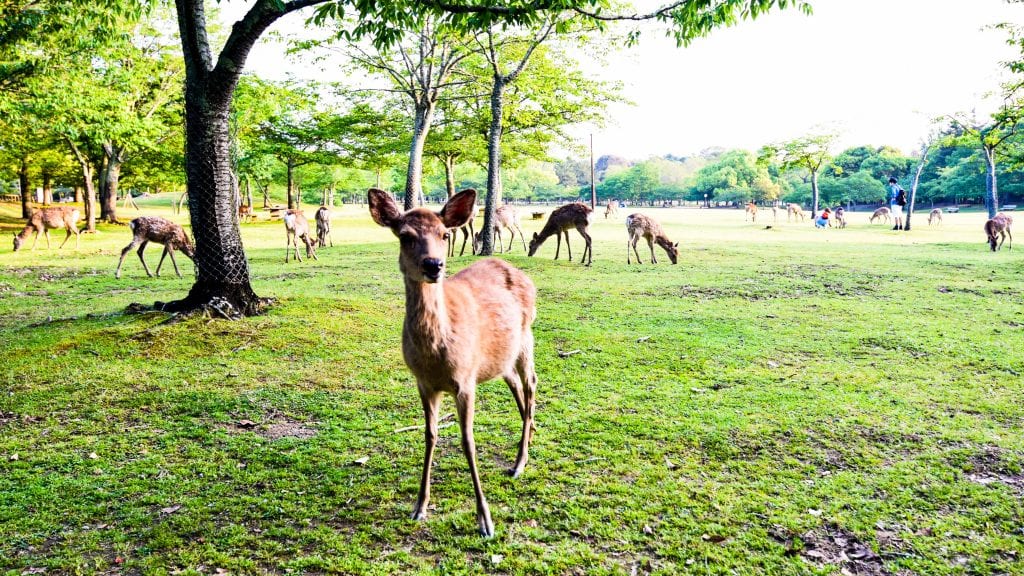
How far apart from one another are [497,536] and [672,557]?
0.84 meters

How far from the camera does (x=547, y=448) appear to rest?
391 cm

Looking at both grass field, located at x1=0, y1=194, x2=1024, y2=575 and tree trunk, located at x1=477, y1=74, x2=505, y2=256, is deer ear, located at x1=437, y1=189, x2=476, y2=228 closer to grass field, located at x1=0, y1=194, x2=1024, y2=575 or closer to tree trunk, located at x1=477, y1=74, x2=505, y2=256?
grass field, located at x1=0, y1=194, x2=1024, y2=575

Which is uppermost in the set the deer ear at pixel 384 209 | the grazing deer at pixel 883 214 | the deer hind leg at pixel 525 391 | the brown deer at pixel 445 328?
the grazing deer at pixel 883 214

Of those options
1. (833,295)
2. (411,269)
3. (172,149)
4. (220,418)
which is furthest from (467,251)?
(172,149)

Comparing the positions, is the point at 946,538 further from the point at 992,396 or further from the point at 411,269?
the point at 411,269

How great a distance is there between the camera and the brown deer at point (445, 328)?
9.65ft

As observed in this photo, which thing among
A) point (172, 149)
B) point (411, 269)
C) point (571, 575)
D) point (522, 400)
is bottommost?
point (571, 575)

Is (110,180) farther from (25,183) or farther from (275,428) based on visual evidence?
(275,428)

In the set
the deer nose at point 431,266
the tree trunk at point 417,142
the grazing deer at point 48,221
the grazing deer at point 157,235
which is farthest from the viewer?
the tree trunk at point 417,142

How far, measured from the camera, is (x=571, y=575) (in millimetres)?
2635

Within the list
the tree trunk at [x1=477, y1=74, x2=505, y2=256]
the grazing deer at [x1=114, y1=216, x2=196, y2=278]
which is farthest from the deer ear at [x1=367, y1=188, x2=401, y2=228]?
the tree trunk at [x1=477, y1=74, x2=505, y2=256]

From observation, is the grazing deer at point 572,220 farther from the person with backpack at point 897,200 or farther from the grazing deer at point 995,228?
the person with backpack at point 897,200

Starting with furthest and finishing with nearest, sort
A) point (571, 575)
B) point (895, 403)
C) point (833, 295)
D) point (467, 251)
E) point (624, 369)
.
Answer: point (467, 251), point (833, 295), point (624, 369), point (895, 403), point (571, 575)

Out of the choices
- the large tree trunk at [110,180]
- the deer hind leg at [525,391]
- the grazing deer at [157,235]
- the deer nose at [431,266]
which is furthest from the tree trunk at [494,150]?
the large tree trunk at [110,180]
